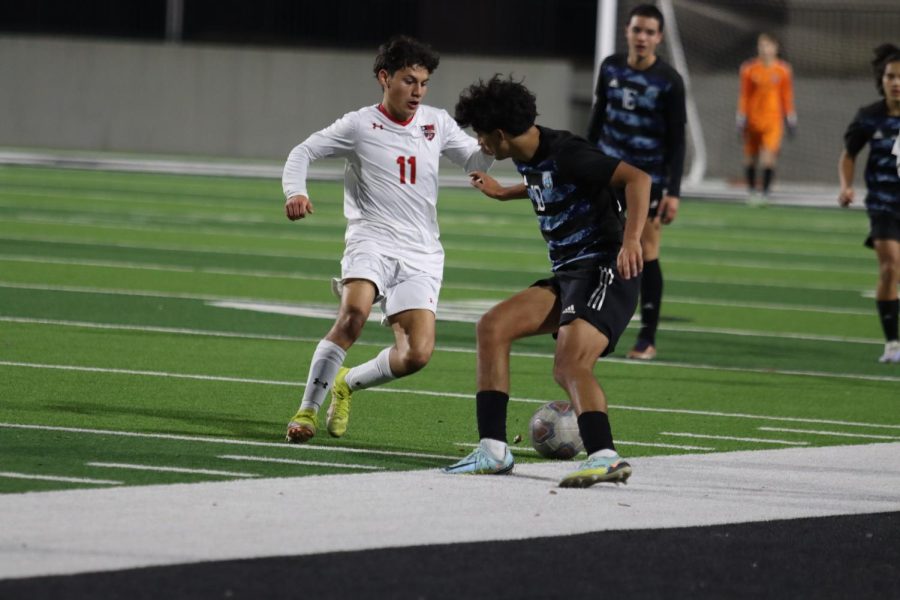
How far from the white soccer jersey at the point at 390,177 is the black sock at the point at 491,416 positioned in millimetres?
1326

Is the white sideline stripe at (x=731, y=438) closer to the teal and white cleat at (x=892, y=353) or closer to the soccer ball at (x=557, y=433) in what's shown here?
the soccer ball at (x=557, y=433)

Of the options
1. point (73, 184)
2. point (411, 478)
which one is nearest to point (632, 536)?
point (411, 478)

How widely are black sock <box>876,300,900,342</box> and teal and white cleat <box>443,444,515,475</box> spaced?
18.9 feet

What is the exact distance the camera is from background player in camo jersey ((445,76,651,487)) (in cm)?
740

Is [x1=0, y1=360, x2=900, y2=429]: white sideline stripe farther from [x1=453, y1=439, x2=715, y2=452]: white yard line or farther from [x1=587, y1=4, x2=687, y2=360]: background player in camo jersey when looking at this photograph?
[x1=587, y1=4, x2=687, y2=360]: background player in camo jersey

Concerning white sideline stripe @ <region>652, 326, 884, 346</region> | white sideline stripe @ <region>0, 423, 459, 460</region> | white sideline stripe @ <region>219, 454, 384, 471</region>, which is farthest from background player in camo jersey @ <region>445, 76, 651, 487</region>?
white sideline stripe @ <region>652, 326, 884, 346</region>

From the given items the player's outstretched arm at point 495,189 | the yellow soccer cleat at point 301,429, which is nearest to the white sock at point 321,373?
the yellow soccer cleat at point 301,429

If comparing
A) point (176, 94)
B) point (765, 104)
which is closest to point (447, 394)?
point (765, 104)

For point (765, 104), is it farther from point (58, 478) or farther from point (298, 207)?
point (58, 478)

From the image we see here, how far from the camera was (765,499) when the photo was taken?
736 centimetres

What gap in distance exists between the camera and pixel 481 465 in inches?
300

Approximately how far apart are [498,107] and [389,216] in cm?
157

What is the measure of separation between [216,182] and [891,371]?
786 inches

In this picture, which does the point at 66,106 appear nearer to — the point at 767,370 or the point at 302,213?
the point at 767,370
